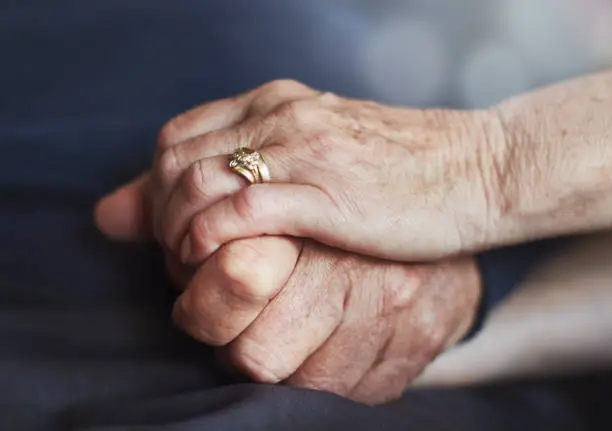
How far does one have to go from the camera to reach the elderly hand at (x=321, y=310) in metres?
0.71

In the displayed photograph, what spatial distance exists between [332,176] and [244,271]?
4.9 inches

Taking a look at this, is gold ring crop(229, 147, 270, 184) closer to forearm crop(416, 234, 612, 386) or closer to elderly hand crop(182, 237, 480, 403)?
elderly hand crop(182, 237, 480, 403)

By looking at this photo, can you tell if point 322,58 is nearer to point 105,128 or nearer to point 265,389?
point 105,128

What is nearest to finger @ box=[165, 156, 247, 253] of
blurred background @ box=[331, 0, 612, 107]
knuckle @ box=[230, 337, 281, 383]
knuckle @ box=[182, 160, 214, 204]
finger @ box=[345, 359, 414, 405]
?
knuckle @ box=[182, 160, 214, 204]

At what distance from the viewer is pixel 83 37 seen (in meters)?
1.00

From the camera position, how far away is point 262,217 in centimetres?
71

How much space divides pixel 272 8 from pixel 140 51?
0.56 feet

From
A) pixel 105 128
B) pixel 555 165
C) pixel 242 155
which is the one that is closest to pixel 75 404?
pixel 242 155

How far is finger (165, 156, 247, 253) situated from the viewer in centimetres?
74

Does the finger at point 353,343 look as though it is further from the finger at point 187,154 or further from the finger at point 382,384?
the finger at point 187,154

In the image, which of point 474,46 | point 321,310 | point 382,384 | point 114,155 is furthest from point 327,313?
point 474,46

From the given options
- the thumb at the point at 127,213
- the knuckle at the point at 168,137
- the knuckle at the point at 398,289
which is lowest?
A: the knuckle at the point at 398,289

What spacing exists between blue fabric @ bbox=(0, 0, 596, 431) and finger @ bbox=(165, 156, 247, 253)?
0.48 feet

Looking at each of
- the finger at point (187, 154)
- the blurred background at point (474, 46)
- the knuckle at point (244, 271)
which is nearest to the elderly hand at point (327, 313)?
the knuckle at point (244, 271)
